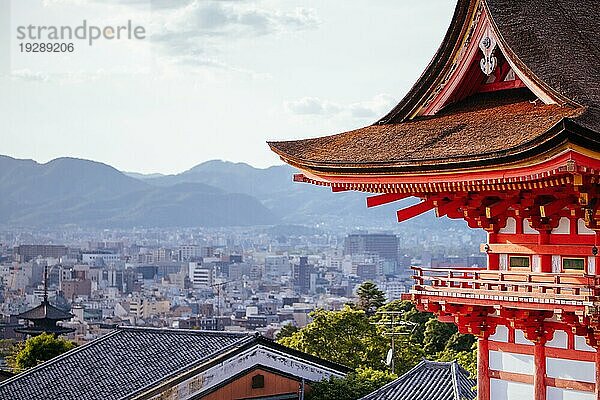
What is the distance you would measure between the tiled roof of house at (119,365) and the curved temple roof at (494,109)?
10509 millimetres

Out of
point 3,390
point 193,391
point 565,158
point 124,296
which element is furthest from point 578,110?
point 124,296

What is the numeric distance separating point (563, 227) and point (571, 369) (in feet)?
3.34

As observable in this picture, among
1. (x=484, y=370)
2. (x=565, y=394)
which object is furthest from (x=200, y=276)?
(x=565, y=394)

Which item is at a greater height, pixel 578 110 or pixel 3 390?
pixel 578 110

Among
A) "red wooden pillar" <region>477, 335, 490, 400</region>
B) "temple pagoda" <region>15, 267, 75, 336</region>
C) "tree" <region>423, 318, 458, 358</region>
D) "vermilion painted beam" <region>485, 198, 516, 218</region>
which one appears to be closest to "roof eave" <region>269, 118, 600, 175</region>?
"vermilion painted beam" <region>485, 198, 516, 218</region>

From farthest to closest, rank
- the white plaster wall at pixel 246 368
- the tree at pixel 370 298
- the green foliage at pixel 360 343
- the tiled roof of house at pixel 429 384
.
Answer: the tree at pixel 370 298 < the green foliage at pixel 360 343 < the white plaster wall at pixel 246 368 < the tiled roof of house at pixel 429 384

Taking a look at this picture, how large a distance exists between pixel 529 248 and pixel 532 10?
6.11 ft

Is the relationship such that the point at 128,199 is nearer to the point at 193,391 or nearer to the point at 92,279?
the point at 92,279

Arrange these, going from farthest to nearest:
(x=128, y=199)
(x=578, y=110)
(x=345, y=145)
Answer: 1. (x=128, y=199)
2. (x=345, y=145)
3. (x=578, y=110)

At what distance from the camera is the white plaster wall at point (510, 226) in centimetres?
820

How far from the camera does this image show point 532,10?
838 cm

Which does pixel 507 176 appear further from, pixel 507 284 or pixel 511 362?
pixel 511 362

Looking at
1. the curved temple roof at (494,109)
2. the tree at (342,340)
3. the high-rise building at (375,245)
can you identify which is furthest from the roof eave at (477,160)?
the high-rise building at (375,245)

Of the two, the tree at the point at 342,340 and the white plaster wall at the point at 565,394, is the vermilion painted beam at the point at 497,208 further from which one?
the tree at the point at 342,340
